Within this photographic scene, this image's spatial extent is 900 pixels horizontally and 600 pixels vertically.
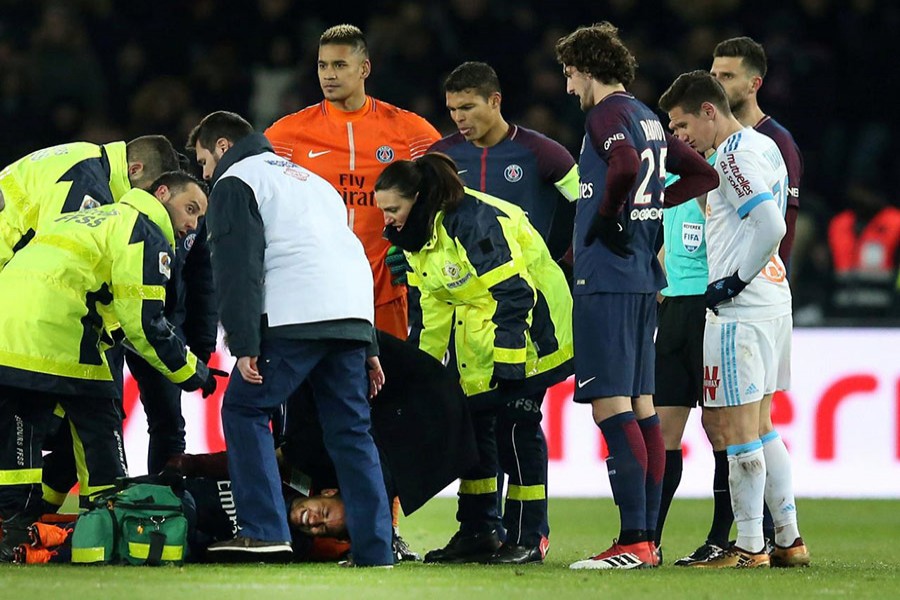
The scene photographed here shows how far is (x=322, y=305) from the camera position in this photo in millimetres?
7387

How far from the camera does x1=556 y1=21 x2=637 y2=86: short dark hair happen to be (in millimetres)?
7777

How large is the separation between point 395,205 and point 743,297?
5.59 feet

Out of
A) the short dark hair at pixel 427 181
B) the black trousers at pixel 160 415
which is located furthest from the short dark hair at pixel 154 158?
the short dark hair at pixel 427 181

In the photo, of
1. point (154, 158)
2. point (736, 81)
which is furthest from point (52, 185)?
point (736, 81)

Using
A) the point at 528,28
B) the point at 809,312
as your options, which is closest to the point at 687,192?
the point at 809,312

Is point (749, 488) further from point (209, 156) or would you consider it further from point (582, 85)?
point (209, 156)

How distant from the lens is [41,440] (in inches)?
319

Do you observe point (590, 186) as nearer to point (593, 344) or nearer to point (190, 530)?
point (593, 344)

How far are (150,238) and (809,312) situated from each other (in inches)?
278

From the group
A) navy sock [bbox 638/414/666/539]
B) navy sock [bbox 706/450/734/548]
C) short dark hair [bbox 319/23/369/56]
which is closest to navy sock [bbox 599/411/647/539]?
navy sock [bbox 638/414/666/539]

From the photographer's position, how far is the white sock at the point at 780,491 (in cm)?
807

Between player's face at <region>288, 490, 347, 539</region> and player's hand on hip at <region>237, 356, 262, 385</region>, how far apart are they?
78 cm

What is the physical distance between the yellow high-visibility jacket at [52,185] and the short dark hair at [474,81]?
1.81 meters

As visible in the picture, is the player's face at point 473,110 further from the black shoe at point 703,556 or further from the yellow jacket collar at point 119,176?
the black shoe at point 703,556
